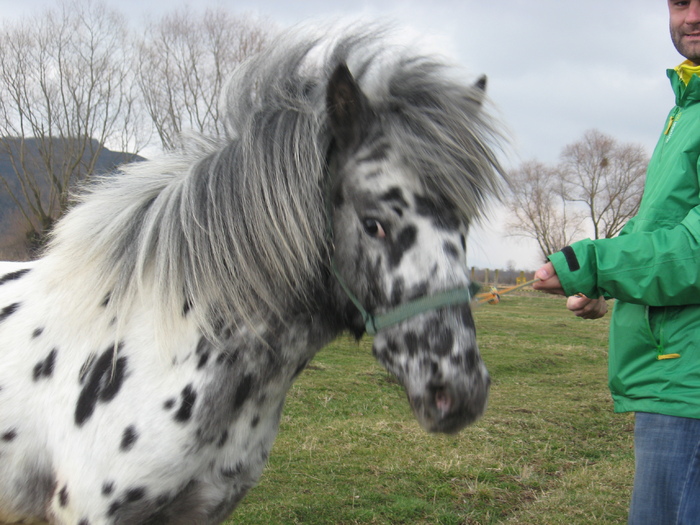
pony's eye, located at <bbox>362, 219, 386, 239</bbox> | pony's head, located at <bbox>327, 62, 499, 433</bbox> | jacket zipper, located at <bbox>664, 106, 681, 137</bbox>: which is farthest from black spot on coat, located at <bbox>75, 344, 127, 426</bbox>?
jacket zipper, located at <bbox>664, 106, 681, 137</bbox>

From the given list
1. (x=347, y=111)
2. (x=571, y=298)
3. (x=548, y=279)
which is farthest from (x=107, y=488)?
(x=571, y=298)

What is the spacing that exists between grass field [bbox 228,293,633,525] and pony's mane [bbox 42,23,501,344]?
51cm

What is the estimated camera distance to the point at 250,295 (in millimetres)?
1967

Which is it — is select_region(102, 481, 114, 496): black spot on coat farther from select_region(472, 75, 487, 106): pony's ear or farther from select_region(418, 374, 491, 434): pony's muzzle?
select_region(472, 75, 487, 106): pony's ear

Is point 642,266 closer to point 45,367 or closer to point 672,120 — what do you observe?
point 672,120

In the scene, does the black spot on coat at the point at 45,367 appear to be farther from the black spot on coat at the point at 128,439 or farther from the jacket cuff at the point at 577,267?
the jacket cuff at the point at 577,267

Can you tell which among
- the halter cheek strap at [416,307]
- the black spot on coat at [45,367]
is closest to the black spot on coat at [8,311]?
the black spot on coat at [45,367]

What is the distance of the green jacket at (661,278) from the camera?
5.97 feet

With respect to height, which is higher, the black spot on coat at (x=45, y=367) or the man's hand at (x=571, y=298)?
the man's hand at (x=571, y=298)

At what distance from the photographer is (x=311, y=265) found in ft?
6.39

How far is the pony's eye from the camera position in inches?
71.4

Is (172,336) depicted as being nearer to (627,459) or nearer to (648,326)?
(648,326)

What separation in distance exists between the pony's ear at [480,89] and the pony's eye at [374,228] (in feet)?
2.09

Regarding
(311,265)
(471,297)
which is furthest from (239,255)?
(471,297)
